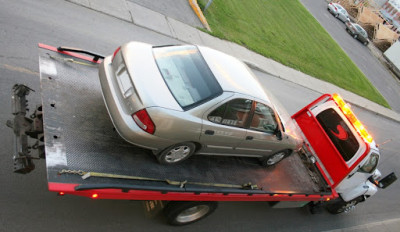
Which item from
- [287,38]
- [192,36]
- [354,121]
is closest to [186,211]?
[354,121]

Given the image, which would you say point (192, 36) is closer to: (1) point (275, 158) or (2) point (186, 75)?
(1) point (275, 158)

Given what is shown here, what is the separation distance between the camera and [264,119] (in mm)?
5508

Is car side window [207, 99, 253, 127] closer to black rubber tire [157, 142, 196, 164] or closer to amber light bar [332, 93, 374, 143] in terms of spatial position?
black rubber tire [157, 142, 196, 164]

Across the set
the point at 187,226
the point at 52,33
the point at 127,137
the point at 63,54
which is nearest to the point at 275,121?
the point at 187,226

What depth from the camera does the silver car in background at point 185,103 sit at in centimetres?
429

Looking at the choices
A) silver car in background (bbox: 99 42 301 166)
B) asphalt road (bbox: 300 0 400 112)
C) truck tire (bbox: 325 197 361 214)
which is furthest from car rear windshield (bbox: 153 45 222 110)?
asphalt road (bbox: 300 0 400 112)

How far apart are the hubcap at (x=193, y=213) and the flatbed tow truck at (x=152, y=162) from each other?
0.02 m

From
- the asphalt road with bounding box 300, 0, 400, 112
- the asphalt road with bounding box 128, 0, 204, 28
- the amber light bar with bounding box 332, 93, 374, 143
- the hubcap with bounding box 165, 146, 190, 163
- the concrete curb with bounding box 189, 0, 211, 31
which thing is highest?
the asphalt road with bounding box 300, 0, 400, 112

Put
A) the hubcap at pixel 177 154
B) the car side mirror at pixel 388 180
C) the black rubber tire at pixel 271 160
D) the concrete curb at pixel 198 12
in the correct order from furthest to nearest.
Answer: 1. the concrete curb at pixel 198 12
2. the car side mirror at pixel 388 180
3. the black rubber tire at pixel 271 160
4. the hubcap at pixel 177 154

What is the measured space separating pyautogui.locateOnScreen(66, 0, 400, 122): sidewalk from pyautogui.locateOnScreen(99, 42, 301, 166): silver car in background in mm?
6148

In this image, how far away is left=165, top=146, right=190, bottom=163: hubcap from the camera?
4692mm

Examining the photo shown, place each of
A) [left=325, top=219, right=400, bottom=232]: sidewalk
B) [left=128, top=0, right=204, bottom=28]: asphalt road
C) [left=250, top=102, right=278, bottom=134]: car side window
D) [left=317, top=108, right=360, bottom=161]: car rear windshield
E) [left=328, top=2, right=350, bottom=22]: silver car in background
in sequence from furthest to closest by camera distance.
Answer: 1. [left=328, top=2, right=350, bottom=22]: silver car in background
2. [left=128, top=0, right=204, bottom=28]: asphalt road
3. [left=325, top=219, right=400, bottom=232]: sidewalk
4. [left=317, top=108, right=360, bottom=161]: car rear windshield
5. [left=250, top=102, right=278, bottom=134]: car side window

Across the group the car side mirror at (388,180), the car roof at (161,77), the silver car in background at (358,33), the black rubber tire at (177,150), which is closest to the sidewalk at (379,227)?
the car side mirror at (388,180)

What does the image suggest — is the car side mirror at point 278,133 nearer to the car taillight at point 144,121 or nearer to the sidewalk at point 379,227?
the car taillight at point 144,121
